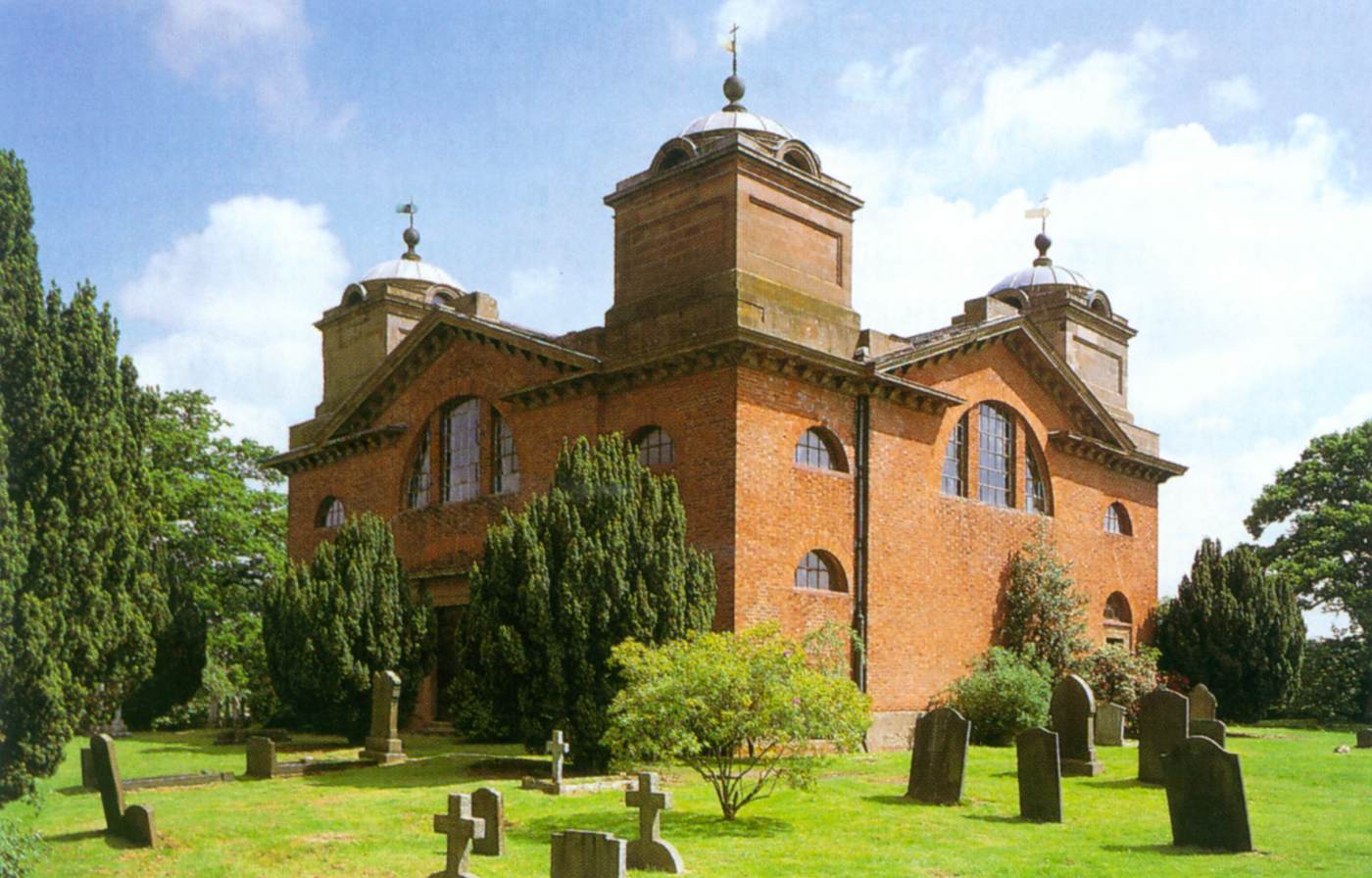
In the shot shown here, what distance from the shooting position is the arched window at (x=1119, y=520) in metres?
31.8

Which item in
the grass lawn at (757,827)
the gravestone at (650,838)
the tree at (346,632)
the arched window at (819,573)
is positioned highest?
the arched window at (819,573)

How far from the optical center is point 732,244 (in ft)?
74.6

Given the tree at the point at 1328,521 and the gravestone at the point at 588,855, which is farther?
the tree at the point at 1328,521

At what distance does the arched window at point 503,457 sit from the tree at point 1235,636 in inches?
695

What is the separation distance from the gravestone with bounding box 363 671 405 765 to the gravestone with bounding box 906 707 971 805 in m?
9.05

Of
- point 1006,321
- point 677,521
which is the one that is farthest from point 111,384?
point 1006,321

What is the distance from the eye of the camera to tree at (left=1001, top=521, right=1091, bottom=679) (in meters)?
26.8

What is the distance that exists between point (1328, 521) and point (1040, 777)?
3131 centimetres

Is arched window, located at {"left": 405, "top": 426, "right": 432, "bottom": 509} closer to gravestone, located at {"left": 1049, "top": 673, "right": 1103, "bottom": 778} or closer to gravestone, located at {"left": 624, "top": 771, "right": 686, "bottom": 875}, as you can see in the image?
gravestone, located at {"left": 1049, "top": 673, "right": 1103, "bottom": 778}

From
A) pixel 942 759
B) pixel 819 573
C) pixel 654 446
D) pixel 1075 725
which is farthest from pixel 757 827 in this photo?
pixel 654 446

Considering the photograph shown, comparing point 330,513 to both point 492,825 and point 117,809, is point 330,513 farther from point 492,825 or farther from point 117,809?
point 492,825

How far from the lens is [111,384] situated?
13.5 m

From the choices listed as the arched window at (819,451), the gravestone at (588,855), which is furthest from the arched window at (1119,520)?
the gravestone at (588,855)

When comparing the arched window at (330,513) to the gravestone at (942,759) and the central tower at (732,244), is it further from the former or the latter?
the gravestone at (942,759)
